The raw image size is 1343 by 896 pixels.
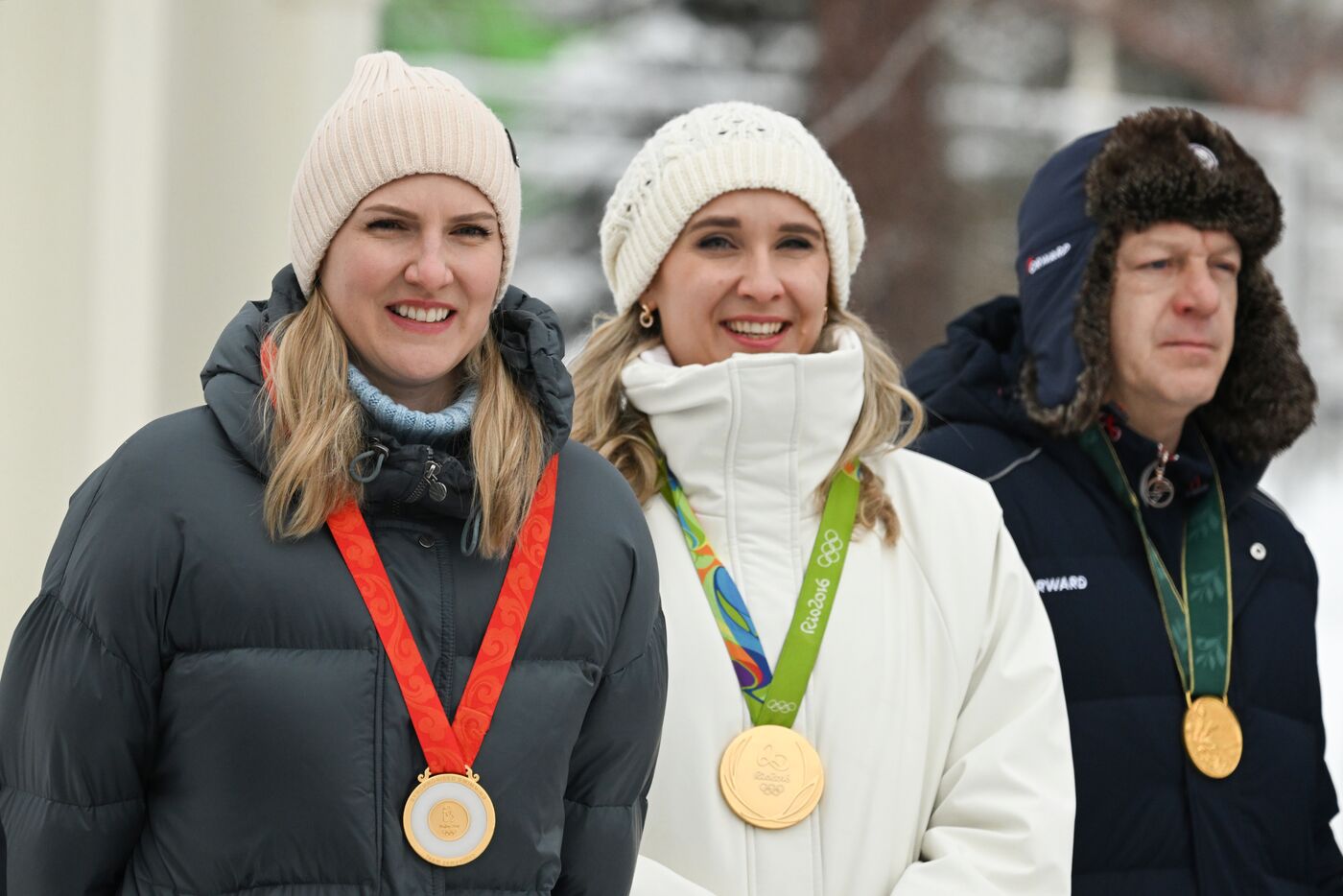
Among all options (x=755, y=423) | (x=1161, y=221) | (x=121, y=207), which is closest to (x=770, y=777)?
(x=755, y=423)

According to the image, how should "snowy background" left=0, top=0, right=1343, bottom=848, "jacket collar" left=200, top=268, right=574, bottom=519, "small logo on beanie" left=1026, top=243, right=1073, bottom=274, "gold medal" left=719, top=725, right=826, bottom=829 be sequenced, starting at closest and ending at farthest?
"jacket collar" left=200, top=268, right=574, bottom=519
"gold medal" left=719, top=725, right=826, bottom=829
"small logo on beanie" left=1026, top=243, right=1073, bottom=274
"snowy background" left=0, top=0, right=1343, bottom=848

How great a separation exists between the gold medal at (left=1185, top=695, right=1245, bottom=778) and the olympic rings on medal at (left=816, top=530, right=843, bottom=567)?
83cm

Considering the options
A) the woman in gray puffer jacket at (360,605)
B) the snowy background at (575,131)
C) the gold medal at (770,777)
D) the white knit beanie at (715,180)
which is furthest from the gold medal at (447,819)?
the snowy background at (575,131)

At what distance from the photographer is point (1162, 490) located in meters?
3.55

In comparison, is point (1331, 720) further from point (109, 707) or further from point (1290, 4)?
point (109, 707)

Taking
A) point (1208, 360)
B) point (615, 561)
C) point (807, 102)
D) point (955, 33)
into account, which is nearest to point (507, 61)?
point (807, 102)

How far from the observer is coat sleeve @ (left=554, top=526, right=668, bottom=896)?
246 centimetres

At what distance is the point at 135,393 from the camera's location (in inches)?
219

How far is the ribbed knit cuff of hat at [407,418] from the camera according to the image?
7.80 feet

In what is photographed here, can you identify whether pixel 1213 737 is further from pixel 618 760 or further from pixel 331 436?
pixel 331 436

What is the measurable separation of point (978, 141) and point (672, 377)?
6.41 metres

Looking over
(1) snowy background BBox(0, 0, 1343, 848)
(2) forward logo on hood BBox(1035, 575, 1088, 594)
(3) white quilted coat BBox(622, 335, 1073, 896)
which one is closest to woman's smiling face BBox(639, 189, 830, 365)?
(3) white quilted coat BBox(622, 335, 1073, 896)

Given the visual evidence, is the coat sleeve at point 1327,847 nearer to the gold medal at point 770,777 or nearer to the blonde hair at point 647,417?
the blonde hair at point 647,417

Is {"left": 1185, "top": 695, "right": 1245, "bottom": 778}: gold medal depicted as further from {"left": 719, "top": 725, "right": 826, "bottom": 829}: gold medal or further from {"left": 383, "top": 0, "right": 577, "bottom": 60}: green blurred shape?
{"left": 383, "top": 0, "right": 577, "bottom": 60}: green blurred shape
